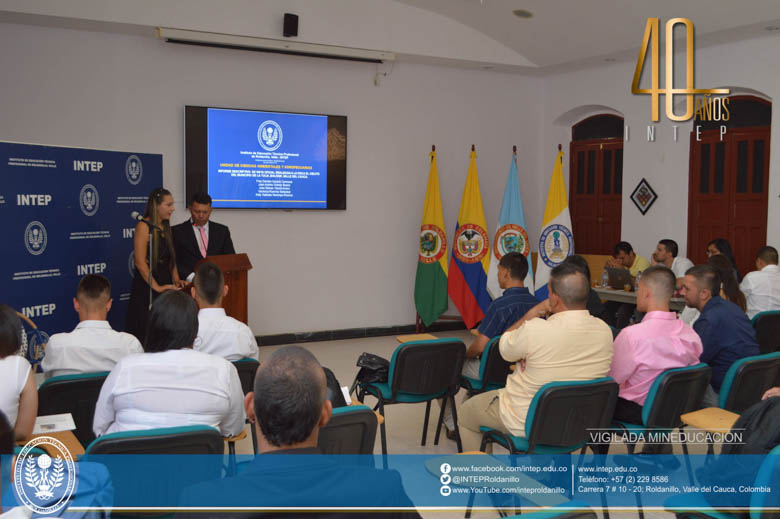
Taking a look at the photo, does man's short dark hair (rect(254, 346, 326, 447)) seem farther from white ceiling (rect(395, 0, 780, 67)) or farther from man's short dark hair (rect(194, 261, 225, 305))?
white ceiling (rect(395, 0, 780, 67))

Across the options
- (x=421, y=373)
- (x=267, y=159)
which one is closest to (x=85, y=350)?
(x=421, y=373)

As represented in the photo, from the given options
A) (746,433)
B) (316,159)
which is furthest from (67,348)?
(316,159)

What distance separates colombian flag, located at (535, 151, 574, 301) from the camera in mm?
8711

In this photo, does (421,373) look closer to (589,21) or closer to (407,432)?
(407,432)

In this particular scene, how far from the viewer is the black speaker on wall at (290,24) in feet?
24.4

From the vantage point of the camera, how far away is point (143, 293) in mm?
5590

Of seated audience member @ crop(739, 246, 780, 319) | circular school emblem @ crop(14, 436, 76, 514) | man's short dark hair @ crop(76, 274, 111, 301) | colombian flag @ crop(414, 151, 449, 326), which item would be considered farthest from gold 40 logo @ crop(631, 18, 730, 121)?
circular school emblem @ crop(14, 436, 76, 514)

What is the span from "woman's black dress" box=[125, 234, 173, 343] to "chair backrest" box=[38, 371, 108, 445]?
100 inches

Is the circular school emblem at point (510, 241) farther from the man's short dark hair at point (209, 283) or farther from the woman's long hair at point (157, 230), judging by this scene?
the man's short dark hair at point (209, 283)

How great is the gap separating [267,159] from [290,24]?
1.52 metres

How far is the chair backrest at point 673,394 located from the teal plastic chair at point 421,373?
3.73ft

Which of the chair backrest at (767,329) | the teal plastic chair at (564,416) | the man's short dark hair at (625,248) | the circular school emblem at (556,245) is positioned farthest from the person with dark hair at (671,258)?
the teal plastic chair at (564,416)

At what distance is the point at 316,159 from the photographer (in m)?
8.19

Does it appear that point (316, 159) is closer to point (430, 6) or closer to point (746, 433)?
point (430, 6)
